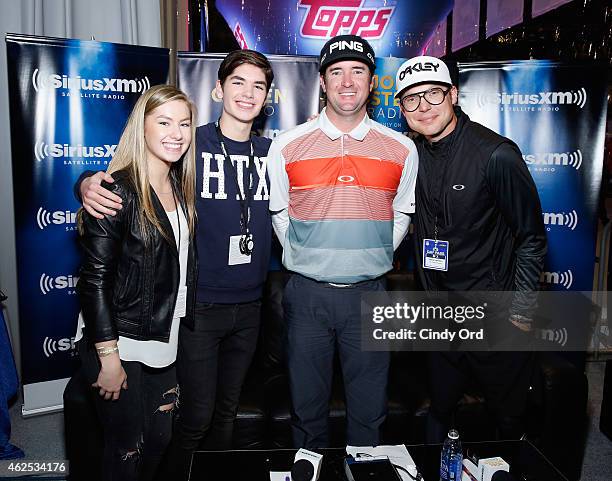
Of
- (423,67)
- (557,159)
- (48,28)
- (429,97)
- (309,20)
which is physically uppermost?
(309,20)

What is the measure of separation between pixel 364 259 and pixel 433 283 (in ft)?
0.94

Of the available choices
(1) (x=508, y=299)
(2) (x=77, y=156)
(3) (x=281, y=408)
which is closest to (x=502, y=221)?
(1) (x=508, y=299)

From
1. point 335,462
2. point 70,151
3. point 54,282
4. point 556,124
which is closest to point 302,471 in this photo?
point 335,462

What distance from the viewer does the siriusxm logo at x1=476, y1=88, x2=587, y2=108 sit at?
3.26 meters

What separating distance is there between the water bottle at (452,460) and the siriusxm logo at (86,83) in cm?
237

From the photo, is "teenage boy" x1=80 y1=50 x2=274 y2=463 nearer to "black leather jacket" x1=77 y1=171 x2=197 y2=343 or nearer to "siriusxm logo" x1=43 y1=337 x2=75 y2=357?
"black leather jacket" x1=77 y1=171 x2=197 y2=343

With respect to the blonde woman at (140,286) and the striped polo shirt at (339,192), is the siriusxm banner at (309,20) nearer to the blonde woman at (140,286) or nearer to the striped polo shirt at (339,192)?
the striped polo shirt at (339,192)

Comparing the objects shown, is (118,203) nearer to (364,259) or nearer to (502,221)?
(364,259)

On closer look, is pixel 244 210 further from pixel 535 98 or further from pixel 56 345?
pixel 535 98

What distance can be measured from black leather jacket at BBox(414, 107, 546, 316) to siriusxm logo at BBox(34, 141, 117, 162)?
6.08 ft

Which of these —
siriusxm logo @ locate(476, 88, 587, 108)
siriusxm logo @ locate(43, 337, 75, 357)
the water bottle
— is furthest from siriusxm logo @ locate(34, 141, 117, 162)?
the water bottle

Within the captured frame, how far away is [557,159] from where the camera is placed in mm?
3348

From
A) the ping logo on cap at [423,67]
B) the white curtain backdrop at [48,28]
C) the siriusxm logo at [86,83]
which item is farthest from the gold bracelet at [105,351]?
the white curtain backdrop at [48,28]

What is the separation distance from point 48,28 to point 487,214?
2823mm
